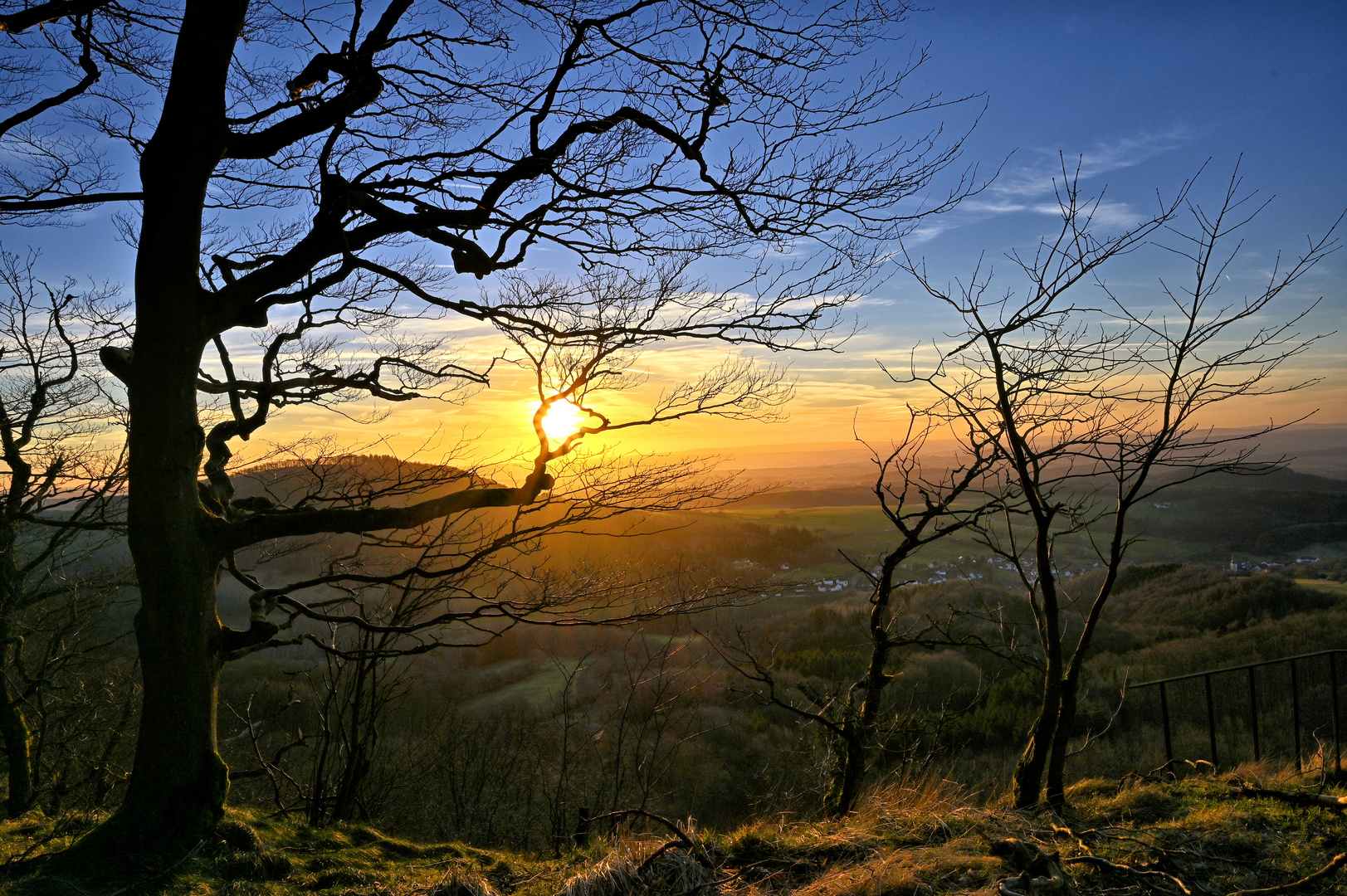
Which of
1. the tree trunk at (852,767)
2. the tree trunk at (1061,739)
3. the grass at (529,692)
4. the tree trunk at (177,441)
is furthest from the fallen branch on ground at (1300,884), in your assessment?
the grass at (529,692)

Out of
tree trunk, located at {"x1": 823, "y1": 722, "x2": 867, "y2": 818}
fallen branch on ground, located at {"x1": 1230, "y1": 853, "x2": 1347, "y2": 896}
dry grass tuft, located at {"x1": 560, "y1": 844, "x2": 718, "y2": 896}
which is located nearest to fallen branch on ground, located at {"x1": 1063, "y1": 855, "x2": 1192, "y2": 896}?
fallen branch on ground, located at {"x1": 1230, "y1": 853, "x2": 1347, "y2": 896}

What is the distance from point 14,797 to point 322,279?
8.84m

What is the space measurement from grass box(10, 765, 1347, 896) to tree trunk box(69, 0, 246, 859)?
20.7 inches

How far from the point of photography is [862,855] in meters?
3.36

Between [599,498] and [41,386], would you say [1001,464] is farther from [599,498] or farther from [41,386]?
[41,386]

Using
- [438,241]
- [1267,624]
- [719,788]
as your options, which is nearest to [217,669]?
[438,241]

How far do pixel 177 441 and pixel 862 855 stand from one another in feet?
13.8

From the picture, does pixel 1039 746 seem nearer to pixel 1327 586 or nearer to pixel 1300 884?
pixel 1300 884

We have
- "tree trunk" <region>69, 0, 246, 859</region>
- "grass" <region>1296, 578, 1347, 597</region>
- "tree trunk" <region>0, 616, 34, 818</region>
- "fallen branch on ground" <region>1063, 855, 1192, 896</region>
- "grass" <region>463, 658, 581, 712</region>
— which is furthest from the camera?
"grass" <region>1296, 578, 1347, 597</region>

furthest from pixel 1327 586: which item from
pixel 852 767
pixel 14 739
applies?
pixel 14 739

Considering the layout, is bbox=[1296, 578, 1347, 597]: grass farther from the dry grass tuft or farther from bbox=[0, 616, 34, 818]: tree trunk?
bbox=[0, 616, 34, 818]: tree trunk

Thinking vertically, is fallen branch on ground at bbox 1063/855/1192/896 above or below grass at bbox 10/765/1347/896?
above

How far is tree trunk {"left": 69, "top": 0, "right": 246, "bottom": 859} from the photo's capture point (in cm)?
380

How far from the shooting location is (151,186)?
390cm
